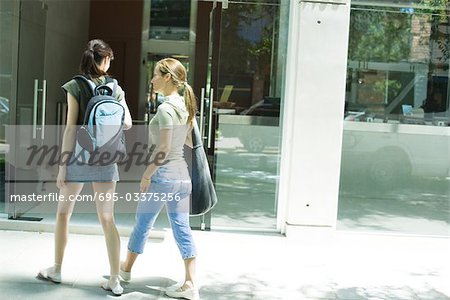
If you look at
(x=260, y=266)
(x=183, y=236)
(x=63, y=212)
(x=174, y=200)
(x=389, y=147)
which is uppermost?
(x=389, y=147)

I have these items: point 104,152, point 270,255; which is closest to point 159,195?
point 104,152

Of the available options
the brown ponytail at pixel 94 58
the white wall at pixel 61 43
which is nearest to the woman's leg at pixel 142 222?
the brown ponytail at pixel 94 58

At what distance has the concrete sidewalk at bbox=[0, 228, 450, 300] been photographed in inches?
209

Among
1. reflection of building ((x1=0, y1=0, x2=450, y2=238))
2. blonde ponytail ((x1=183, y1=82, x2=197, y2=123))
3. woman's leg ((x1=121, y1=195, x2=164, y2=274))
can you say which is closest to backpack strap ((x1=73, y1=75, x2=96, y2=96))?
blonde ponytail ((x1=183, y1=82, x2=197, y2=123))

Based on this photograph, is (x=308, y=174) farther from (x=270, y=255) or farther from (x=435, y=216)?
(x=435, y=216)

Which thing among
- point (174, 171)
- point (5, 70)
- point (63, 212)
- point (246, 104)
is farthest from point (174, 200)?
point (5, 70)

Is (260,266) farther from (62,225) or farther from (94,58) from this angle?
(94,58)

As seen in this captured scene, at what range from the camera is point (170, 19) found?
48.4 ft

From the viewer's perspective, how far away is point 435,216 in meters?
8.09

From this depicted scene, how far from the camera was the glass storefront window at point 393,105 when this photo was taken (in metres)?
7.77

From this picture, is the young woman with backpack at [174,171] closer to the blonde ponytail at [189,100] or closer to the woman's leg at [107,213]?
the blonde ponytail at [189,100]

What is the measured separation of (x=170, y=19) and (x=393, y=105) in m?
8.06

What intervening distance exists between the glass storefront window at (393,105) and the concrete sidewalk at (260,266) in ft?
1.96

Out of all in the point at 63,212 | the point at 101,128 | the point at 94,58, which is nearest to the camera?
the point at 101,128
